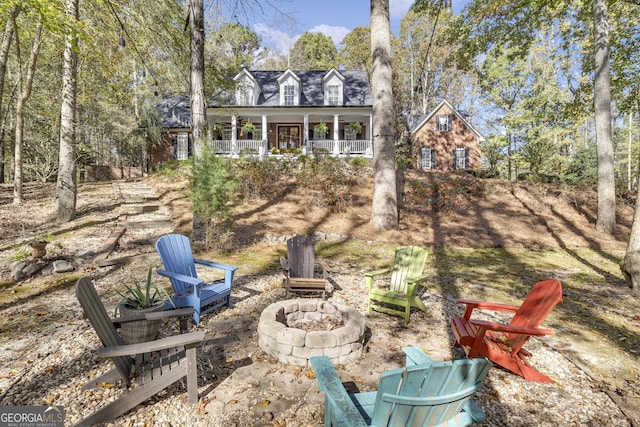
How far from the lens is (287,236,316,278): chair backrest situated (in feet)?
17.6

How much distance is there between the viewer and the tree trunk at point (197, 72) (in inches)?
312

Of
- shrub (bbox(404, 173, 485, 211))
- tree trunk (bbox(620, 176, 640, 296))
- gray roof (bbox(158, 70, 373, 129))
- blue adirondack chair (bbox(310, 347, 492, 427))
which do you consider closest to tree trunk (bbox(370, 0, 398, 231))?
shrub (bbox(404, 173, 485, 211))

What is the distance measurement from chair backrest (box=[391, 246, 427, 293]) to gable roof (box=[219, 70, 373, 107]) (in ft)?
58.9

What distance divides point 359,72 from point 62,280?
23.1m

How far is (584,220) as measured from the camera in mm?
11398

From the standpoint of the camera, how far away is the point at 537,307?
3242mm

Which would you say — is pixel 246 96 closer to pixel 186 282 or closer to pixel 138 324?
pixel 186 282

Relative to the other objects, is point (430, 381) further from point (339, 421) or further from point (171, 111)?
point (171, 111)

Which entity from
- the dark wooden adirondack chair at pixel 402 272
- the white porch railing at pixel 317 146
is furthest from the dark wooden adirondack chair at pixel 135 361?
the white porch railing at pixel 317 146

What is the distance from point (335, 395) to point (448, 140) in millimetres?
25883

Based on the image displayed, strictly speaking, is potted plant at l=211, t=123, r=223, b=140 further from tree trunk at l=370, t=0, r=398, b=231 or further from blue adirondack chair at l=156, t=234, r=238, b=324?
blue adirondack chair at l=156, t=234, r=238, b=324

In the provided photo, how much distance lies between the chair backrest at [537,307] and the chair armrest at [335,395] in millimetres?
2202

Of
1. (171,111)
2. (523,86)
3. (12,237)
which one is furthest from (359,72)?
(12,237)

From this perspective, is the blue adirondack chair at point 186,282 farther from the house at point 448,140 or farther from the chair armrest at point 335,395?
the house at point 448,140
